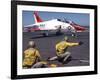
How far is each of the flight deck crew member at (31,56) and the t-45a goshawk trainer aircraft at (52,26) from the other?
0.41ft

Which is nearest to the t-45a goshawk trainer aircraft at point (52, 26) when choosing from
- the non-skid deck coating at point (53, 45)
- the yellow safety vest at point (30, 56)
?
the non-skid deck coating at point (53, 45)

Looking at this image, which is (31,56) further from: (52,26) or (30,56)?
(52,26)

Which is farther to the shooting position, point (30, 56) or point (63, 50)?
point (63, 50)

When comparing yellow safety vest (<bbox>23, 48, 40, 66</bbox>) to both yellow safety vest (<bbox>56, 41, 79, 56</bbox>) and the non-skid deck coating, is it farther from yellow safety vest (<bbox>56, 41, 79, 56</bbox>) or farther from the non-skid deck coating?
yellow safety vest (<bbox>56, 41, 79, 56</bbox>)

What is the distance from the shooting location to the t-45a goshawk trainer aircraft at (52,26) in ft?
6.17

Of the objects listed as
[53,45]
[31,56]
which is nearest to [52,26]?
[53,45]

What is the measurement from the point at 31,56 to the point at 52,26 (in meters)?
0.32

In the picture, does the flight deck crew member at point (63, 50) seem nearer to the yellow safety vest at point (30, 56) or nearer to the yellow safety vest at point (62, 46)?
the yellow safety vest at point (62, 46)

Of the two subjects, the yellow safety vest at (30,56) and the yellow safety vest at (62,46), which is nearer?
the yellow safety vest at (30,56)

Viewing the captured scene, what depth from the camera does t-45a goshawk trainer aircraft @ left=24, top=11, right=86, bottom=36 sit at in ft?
6.17

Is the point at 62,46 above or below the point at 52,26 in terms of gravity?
below

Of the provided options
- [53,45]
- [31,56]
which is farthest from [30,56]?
[53,45]

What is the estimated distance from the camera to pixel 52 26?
6.38 ft

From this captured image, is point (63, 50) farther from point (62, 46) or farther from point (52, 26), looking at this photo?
point (52, 26)
